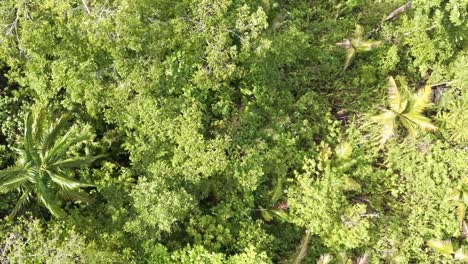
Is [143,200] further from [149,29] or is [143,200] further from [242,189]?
[149,29]

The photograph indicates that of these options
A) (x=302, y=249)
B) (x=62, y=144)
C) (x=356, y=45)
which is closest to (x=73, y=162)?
(x=62, y=144)

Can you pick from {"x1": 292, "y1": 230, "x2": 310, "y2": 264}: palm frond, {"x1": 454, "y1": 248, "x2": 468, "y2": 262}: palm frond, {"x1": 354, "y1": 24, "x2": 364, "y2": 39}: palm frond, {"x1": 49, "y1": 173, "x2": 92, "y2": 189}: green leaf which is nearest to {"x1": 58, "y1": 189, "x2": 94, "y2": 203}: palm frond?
{"x1": 49, "y1": 173, "x2": 92, "y2": 189}: green leaf

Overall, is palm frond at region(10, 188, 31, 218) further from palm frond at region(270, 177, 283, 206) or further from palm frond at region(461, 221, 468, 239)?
palm frond at region(461, 221, 468, 239)

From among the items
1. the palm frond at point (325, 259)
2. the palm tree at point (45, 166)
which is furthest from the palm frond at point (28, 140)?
the palm frond at point (325, 259)

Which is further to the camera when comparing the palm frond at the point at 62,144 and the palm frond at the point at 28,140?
the palm frond at the point at 62,144

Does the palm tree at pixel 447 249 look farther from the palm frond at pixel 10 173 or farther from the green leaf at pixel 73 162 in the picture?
the palm frond at pixel 10 173

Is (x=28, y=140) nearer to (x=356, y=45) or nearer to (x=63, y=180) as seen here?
(x=63, y=180)
